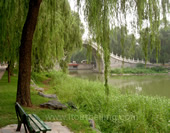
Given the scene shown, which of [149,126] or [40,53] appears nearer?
[149,126]

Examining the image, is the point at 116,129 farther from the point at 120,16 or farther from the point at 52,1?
the point at 52,1

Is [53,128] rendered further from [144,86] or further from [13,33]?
[144,86]

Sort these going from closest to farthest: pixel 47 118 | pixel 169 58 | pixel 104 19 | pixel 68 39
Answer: pixel 104 19 < pixel 47 118 < pixel 68 39 < pixel 169 58

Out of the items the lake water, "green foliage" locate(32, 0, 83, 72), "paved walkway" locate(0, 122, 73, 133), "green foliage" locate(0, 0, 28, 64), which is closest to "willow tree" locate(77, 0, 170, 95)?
"green foliage" locate(32, 0, 83, 72)

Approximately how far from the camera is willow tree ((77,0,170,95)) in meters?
2.83

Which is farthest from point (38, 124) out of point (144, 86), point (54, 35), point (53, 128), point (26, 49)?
point (144, 86)

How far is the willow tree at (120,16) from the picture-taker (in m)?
2.83

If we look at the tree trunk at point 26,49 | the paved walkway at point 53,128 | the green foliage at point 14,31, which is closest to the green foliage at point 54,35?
the tree trunk at point 26,49

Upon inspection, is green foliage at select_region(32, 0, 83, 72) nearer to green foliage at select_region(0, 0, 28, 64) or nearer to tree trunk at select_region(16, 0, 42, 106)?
tree trunk at select_region(16, 0, 42, 106)

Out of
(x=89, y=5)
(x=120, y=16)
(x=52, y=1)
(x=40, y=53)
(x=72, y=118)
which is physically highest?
(x=52, y=1)

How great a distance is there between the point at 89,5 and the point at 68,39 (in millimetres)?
6854

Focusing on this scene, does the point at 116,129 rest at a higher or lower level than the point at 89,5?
lower

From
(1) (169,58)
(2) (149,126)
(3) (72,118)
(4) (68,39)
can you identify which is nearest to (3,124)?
(3) (72,118)

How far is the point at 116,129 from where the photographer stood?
12.7ft
